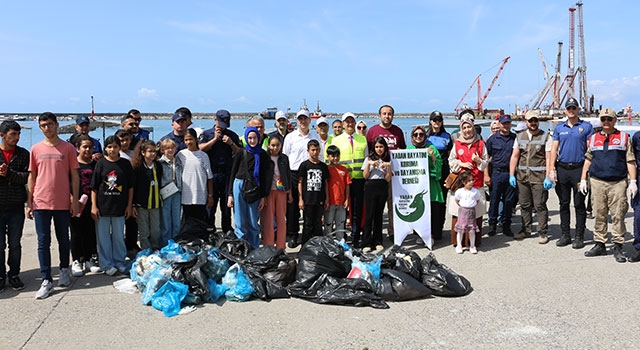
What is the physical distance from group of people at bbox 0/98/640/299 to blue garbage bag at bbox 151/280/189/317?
1279 mm

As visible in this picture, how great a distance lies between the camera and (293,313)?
4.32 meters

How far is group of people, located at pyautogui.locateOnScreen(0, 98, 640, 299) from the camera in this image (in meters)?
5.00

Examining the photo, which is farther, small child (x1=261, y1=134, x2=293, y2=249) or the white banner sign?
the white banner sign

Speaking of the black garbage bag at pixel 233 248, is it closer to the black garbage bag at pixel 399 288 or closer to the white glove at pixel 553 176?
the black garbage bag at pixel 399 288

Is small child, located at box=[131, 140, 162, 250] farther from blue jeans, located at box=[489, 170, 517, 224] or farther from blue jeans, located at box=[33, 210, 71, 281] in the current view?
blue jeans, located at box=[489, 170, 517, 224]

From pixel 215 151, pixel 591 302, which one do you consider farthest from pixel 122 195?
pixel 591 302

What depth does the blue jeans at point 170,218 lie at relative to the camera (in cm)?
589

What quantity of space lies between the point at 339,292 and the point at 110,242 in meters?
2.77

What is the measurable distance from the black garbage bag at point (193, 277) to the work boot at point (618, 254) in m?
4.92

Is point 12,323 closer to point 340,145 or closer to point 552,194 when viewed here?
point 340,145

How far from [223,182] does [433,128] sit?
3219 mm

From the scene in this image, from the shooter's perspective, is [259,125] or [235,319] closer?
[235,319]

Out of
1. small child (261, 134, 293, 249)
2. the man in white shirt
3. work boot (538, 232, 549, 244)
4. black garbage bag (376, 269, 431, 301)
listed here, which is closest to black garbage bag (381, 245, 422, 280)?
black garbage bag (376, 269, 431, 301)

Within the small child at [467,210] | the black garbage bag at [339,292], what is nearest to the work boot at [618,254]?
the small child at [467,210]
